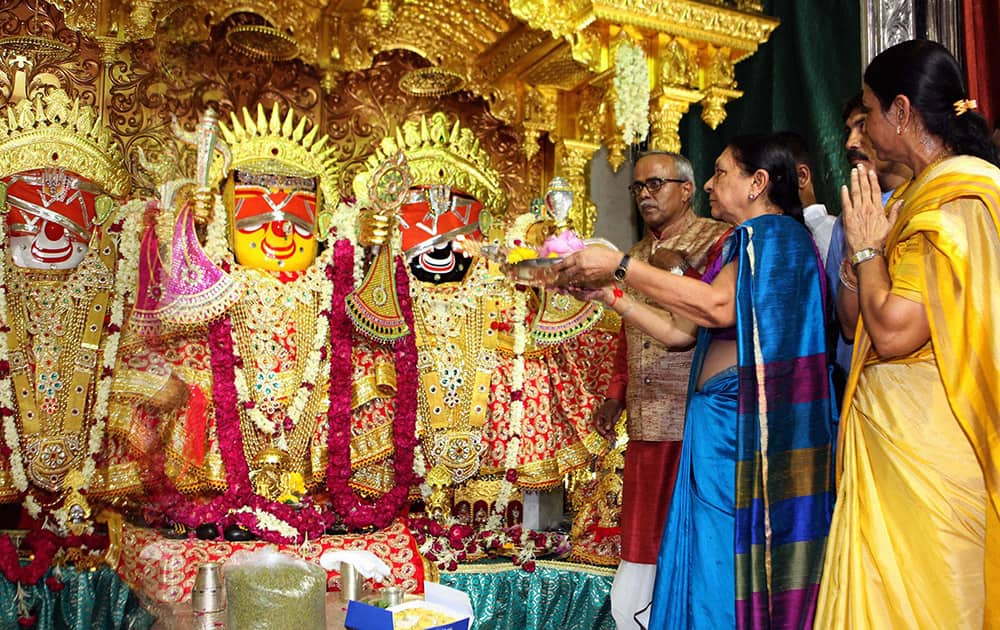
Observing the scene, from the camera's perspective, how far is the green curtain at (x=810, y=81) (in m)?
4.61

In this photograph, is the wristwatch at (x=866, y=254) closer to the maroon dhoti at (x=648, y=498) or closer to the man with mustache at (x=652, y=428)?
the man with mustache at (x=652, y=428)

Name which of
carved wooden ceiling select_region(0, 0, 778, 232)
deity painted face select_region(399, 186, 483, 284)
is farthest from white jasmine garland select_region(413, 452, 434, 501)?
carved wooden ceiling select_region(0, 0, 778, 232)

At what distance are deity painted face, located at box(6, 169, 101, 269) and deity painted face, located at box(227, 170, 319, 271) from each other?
72cm

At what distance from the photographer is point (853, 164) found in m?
2.61

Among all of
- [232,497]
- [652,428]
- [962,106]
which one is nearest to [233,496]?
[232,497]

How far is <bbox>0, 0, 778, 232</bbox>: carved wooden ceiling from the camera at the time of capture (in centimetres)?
452

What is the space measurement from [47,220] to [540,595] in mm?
→ 2867

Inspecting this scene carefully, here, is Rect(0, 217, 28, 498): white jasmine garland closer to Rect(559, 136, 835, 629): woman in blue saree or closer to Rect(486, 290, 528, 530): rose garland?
Rect(486, 290, 528, 530): rose garland

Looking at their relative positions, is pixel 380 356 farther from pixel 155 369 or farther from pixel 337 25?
pixel 337 25

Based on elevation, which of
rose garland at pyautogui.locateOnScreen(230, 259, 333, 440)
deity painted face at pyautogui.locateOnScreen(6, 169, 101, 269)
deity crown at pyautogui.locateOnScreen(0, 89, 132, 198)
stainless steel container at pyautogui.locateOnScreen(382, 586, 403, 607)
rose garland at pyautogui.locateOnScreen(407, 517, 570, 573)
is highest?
deity crown at pyautogui.locateOnScreen(0, 89, 132, 198)

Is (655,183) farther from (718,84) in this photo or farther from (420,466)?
(420,466)

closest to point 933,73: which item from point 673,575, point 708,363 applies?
point 708,363

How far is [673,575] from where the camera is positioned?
2395 millimetres

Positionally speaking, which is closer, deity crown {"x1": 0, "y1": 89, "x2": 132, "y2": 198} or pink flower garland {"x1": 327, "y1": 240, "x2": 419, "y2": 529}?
pink flower garland {"x1": 327, "y1": 240, "x2": 419, "y2": 529}
